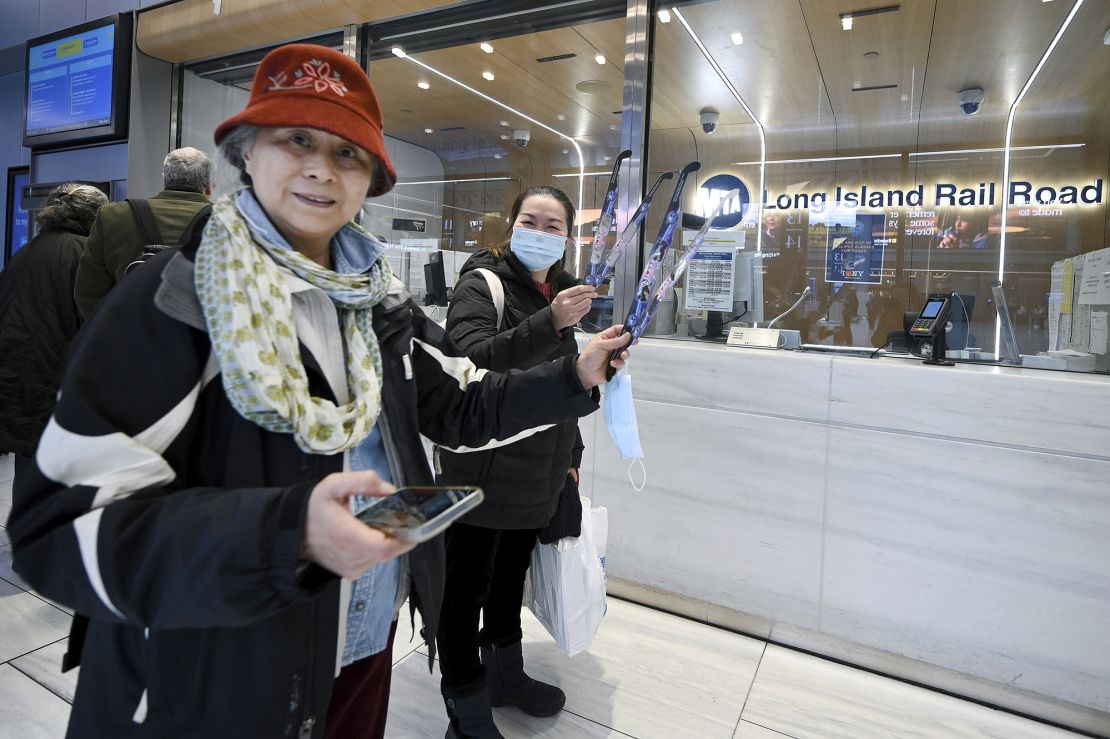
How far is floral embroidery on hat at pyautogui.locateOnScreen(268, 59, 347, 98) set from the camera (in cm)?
92

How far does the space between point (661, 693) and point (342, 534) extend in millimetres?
2032

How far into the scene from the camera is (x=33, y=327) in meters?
2.98

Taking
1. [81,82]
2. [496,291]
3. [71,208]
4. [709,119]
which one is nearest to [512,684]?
[496,291]

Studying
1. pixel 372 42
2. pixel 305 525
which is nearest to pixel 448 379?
pixel 305 525

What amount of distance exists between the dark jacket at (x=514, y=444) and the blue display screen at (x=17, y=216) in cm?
585

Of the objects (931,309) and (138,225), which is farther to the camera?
(931,309)

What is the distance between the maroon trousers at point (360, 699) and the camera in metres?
1.12

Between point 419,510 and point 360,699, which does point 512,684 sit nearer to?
point 360,699

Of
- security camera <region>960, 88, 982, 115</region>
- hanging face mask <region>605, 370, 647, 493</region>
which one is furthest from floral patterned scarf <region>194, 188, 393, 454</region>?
security camera <region>960, 88, 982, 115</region>

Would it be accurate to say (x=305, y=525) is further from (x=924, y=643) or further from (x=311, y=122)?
(x=924, y=643)

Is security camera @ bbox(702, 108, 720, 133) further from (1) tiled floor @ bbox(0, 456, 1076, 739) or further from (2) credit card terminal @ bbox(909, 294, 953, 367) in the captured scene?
(1) tiled floor @ bbox(0, 456, 1076, 739)

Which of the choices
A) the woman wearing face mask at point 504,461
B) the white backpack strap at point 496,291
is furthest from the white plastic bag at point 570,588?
the white backpack strap at point 496,291

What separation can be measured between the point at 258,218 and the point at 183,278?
157mm

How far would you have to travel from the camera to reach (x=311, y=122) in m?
0.92
